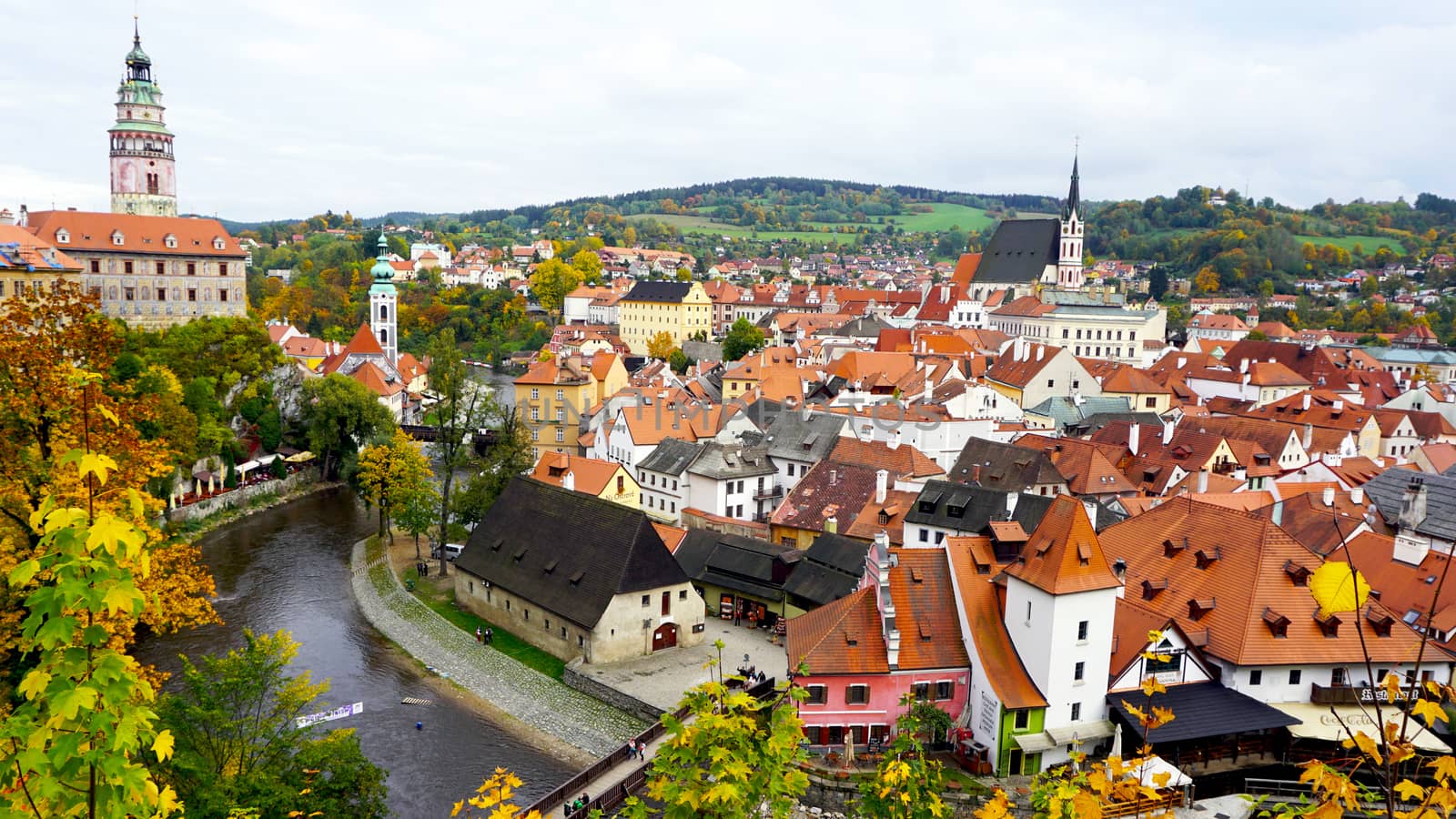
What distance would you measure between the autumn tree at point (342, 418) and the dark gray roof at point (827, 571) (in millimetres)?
27342

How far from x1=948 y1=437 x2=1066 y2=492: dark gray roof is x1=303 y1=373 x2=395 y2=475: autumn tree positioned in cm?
2800

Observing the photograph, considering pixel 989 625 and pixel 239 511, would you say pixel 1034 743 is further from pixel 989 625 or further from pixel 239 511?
pixel 239 511

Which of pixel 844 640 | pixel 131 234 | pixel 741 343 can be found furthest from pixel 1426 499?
pixel 131 234

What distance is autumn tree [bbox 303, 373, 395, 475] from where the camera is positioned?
153 feet

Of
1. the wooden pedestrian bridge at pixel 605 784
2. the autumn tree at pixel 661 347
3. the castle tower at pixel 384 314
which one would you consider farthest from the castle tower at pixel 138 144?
the wooden pedestrian bridge at pixel 605 784

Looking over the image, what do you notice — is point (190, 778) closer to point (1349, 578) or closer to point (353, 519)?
point (1349, 578)

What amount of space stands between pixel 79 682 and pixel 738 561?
2549 centimetres

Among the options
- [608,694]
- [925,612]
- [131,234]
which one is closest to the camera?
[925,612]

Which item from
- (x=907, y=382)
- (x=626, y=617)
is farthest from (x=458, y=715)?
(x=907, y=382)

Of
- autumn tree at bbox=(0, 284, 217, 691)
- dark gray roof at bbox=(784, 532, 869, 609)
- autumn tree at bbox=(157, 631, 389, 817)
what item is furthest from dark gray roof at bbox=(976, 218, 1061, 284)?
autumn tree at bbox=(157, 631, 389, 817)

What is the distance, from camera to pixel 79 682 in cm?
519

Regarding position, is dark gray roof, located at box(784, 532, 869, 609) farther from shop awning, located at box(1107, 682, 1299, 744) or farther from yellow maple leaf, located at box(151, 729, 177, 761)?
yellow maple leaf, located at box(151, 729, 177, 761)

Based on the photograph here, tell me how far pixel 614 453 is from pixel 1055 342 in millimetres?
48549

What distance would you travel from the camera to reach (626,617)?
26609 millimetres
